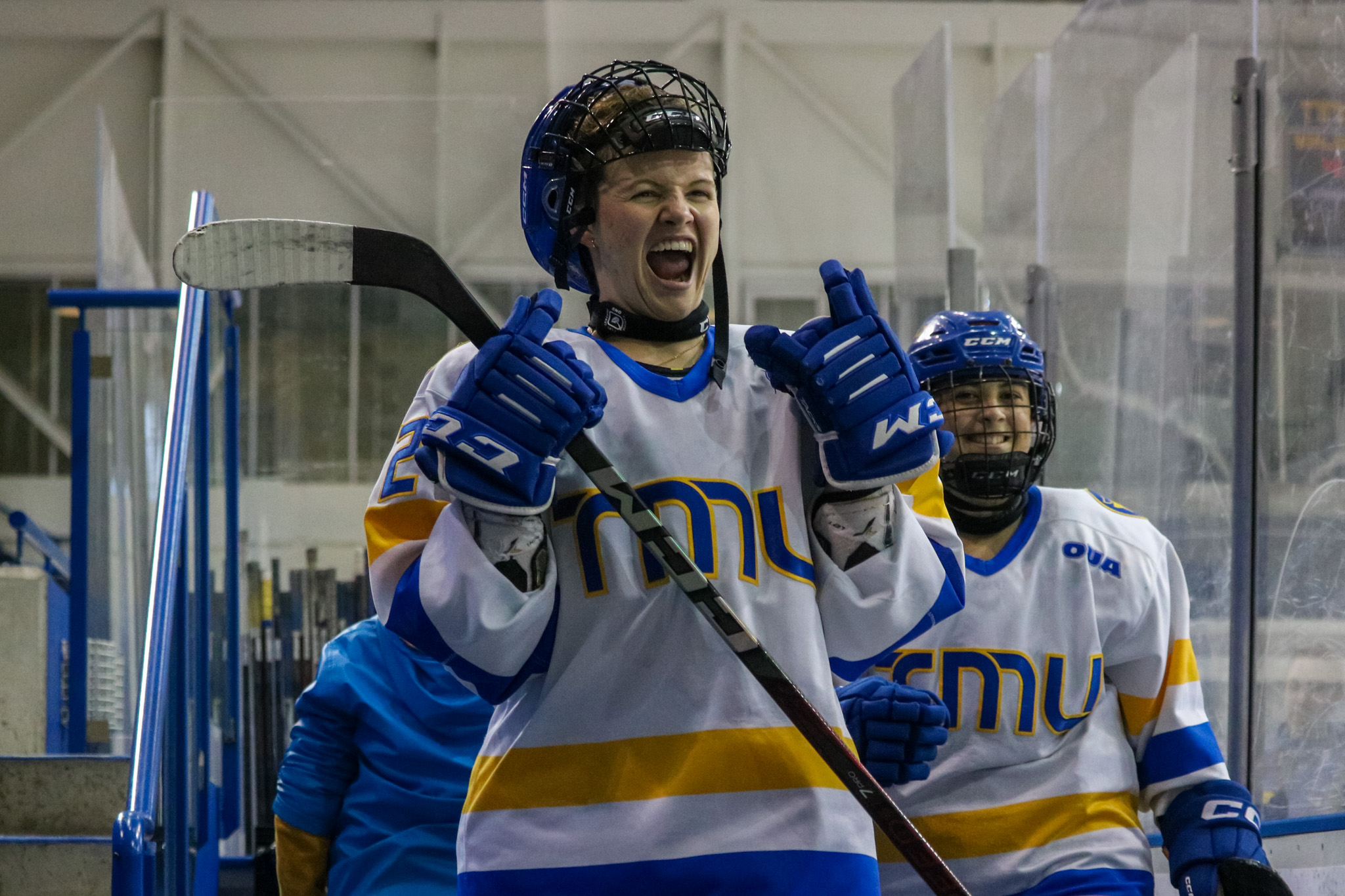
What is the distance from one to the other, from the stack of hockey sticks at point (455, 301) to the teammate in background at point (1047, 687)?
73cm

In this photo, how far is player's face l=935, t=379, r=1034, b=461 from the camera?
2.23 meters

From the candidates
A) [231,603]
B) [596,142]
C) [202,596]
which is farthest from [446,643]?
[231,603]

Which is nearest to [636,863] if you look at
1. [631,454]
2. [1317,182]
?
[631,454]

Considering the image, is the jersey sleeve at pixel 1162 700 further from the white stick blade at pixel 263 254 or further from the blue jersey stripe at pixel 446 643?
the white stick blade at pixel 263 254

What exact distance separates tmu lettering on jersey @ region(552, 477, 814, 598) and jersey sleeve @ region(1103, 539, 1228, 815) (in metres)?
1.02

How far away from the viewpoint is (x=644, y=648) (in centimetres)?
124

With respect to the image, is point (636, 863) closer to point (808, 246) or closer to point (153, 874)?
point (153, 874)

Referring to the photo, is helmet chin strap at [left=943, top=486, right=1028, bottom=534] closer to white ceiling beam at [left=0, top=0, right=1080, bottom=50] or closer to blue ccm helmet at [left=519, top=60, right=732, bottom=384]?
blue ccm helmet at [left=519, top=60, right=732, bottom=384]

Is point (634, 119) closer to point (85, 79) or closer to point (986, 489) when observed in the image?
point (986, 489)

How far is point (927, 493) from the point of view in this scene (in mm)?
Result: 1376

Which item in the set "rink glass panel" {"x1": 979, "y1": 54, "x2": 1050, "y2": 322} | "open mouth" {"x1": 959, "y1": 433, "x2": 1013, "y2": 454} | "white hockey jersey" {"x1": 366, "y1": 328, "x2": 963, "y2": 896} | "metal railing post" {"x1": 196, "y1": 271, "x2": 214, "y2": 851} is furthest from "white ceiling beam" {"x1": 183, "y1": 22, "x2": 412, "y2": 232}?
"white hockey jersey" {"x1": 366, "y1": 328, "x2": 963, "y2": 896}

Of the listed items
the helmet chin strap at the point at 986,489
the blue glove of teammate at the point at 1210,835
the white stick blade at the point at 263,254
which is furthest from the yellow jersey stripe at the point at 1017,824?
the white stick blade at the point at 263,254

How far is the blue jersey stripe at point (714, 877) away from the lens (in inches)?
46.1

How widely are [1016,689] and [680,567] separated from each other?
108 cm
